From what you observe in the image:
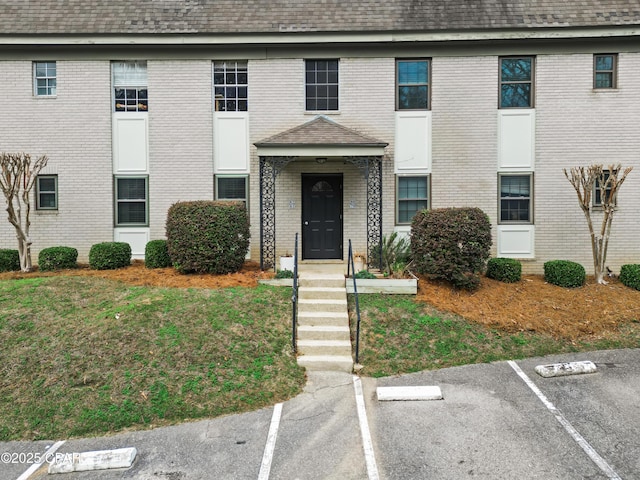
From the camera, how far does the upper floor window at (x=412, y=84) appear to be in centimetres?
1191

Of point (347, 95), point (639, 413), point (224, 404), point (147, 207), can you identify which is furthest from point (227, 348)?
point (347, 95)

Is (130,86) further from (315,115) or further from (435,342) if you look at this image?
(435,342)

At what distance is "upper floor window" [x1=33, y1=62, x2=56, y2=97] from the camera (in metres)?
11.9

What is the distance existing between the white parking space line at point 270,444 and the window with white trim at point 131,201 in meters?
8.03

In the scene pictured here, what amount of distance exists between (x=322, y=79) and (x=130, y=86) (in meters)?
5.25

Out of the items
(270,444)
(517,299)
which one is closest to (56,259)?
(270,444)

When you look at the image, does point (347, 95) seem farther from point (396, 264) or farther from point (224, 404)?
point (224, 404)

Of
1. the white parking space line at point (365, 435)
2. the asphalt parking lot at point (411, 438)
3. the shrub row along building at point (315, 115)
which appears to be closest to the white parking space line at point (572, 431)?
the asphalt parking lot at point (411, 438)

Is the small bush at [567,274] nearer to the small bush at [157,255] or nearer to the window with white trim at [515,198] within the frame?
the window with white trim at [515,198]

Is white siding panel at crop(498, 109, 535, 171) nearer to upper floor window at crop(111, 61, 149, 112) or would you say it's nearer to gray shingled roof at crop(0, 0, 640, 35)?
gray shingled roof at crop(0, 0, 640, 35)

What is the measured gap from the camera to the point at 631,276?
10.3 m

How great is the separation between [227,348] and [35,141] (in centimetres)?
903

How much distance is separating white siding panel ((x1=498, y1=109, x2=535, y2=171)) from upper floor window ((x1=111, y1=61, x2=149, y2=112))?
9667 millimetres

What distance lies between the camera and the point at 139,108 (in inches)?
473
